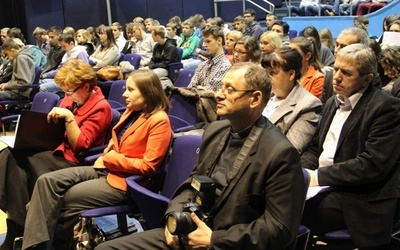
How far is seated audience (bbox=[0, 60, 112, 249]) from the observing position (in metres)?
3.33

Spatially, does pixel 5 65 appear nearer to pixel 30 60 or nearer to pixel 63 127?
pixel 30 60

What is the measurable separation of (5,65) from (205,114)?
4029mm

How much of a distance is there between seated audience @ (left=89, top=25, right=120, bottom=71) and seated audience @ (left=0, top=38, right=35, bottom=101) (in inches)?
43.9

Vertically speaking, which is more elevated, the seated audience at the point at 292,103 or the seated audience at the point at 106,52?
the seated audience at the point at 292,103

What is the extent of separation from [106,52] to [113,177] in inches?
193

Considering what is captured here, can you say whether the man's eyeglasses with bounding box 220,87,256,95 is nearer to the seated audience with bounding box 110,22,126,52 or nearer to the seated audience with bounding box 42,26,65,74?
the seated audience with bounding box 42,26,65,74

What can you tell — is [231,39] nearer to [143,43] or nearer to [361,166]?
[361,166]

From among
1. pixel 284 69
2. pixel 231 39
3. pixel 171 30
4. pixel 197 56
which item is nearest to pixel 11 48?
pixel 231 39

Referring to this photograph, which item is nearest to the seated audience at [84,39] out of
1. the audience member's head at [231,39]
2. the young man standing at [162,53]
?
the young man standing at [162,53]

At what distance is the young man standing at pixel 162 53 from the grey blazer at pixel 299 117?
4.22m

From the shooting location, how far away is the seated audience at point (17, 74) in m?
6.45

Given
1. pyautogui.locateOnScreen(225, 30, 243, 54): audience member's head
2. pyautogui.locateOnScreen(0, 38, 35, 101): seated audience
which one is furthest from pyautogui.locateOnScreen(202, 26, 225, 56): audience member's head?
pyautogui.locateOnScreen(0, 38, 35, 101): seated audience

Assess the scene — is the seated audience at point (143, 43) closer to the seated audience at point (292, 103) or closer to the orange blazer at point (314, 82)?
the orange blazer at point (314, 82)

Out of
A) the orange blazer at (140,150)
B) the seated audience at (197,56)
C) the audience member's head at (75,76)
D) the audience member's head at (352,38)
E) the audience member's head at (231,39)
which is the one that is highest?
the audience member's head at (352,38)
